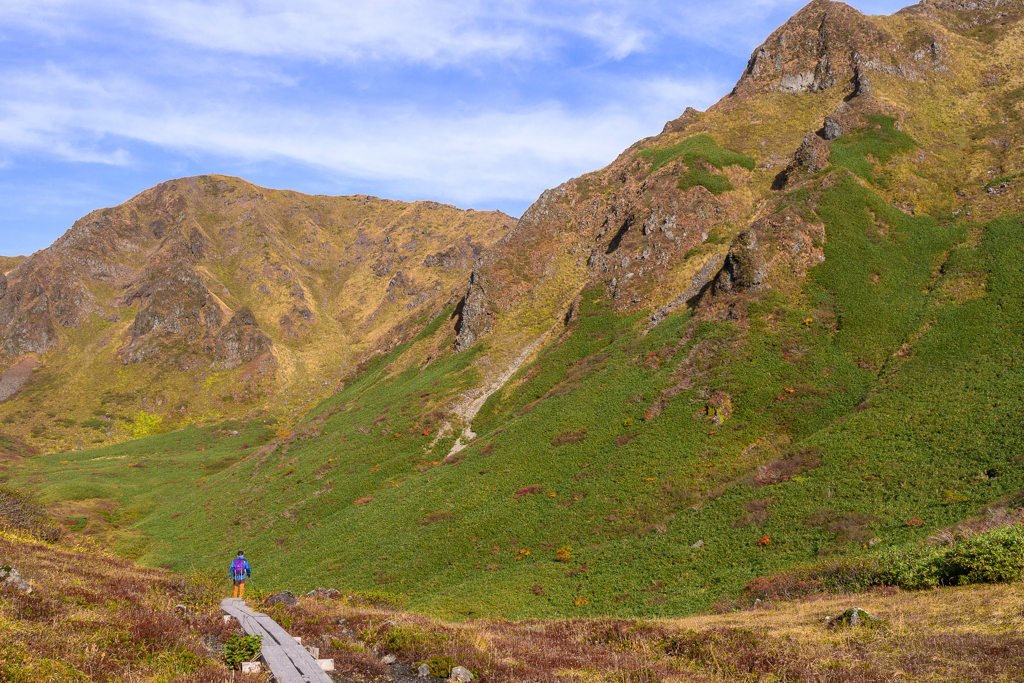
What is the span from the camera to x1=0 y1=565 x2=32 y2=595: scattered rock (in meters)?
15.4

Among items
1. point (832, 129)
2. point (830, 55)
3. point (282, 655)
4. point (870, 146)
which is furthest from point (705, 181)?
point (282, 655)

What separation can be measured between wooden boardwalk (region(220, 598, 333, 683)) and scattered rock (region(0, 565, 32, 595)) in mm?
6541

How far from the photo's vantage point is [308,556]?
56562 mm

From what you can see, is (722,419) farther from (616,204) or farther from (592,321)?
(616,204)

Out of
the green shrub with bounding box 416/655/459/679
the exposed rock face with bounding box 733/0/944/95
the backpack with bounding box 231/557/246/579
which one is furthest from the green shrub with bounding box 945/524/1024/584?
the exposed rock face with bounding box 733/0/944/95

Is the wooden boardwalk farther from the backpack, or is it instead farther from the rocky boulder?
the backpack

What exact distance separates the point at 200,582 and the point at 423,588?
21335 mm

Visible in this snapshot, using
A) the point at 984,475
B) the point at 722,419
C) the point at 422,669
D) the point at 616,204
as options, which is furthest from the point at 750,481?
the point at 616,204

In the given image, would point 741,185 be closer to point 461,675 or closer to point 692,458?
point 692,458

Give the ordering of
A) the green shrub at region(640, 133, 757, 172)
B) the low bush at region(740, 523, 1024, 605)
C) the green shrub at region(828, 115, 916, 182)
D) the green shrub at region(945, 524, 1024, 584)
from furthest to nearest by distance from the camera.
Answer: the green shrub at region(640, 133, 757, 172)
the green shrub at region(828, 115, 916, 182)
the low bush at region(740, 523, 1024, 605)
the green shrub at region(945, 524, 1024, 584)

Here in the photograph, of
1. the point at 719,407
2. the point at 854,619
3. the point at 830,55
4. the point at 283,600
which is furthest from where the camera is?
the point at 830,55

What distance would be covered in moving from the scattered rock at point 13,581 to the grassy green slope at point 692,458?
23897 mm

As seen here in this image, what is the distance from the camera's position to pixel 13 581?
15.8 metres

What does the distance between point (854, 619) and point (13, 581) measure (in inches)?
1046
